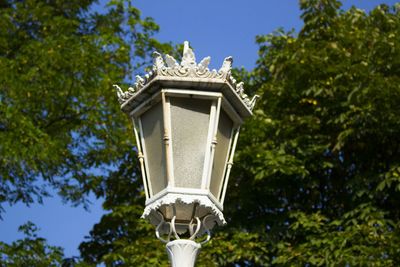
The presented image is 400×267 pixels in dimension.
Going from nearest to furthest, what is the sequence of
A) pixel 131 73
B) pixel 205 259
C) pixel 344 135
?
pixel 205 259, pixel 344 135, pixel 131 73

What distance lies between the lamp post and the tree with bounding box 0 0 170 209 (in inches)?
397

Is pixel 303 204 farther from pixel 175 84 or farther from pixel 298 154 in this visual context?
pixel 175 84

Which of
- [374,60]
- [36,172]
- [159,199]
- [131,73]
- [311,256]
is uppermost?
[131,73]

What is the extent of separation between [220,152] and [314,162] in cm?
1232

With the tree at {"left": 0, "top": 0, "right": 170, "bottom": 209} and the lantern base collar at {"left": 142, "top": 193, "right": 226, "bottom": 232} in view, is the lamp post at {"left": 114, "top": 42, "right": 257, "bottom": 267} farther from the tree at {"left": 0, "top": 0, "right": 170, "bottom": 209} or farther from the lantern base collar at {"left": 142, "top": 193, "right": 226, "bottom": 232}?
the tree at {"left": 0, "top": 0, "right": 170, "bottom": 209}

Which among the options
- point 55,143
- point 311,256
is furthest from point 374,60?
point 55,143

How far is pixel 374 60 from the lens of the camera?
16719mm

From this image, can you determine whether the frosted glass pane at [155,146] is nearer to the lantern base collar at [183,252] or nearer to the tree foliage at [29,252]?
the lantern base collar at [183,252]

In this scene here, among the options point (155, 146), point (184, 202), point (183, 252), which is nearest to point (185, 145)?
point (155, 146)

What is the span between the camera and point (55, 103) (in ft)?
53.6

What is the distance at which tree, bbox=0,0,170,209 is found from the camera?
15.2 metres

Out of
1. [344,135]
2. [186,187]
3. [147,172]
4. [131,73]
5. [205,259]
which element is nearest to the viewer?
[186,187]

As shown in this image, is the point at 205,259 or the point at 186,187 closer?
the point at 186,187

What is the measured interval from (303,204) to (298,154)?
1097 mm
